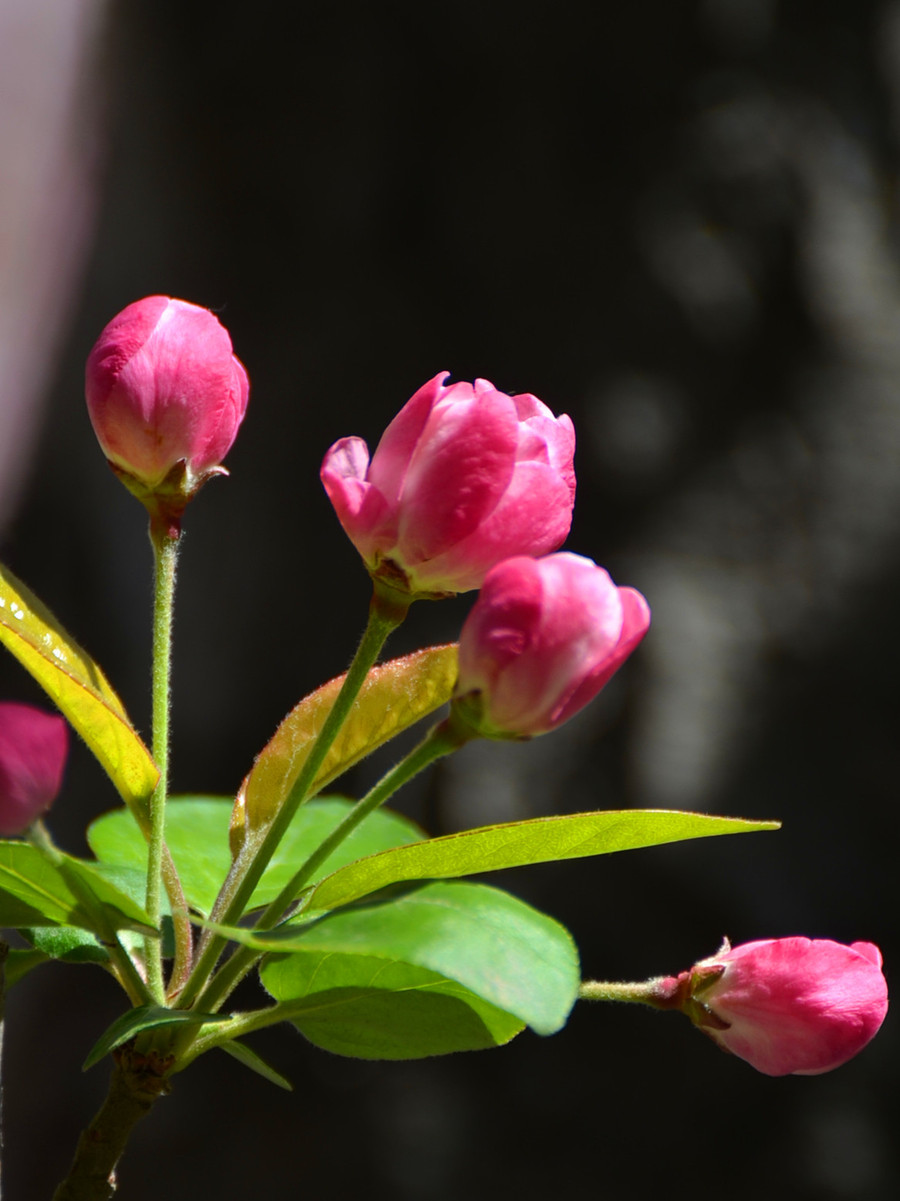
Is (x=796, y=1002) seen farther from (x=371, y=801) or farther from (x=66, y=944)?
(x=66, y=944)

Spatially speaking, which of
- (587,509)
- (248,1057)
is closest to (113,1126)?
(248,1057)

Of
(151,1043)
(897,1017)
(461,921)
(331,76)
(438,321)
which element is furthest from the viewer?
(331,76)

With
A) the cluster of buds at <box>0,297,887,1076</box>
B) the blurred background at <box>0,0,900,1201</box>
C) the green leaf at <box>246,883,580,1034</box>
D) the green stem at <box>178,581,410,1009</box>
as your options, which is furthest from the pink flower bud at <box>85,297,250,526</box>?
the blurred background at <box>0,0,900,1201</box>

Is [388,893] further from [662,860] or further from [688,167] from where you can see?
[688,167]

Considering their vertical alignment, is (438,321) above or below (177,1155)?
above

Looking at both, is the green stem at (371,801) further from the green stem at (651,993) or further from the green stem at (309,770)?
the green stem at (651,993)

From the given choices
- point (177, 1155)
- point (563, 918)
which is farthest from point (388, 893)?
point (177, 1155)

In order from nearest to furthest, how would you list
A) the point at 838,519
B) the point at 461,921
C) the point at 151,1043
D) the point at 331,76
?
the point at 461,921, the point at 151,1043, the point at 838,519, the point at 331,76

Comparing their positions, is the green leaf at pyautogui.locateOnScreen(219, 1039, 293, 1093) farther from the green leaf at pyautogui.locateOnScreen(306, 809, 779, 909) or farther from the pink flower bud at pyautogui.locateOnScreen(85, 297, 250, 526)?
the pink flower bud at pyautogui.locateOnScreen(85, 297, 250, 526)

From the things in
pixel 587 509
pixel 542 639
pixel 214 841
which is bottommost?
pixel 587 509
